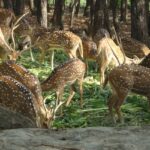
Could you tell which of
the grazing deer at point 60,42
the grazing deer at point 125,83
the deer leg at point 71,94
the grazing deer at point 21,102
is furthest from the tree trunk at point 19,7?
the grazing deer at point 21,102

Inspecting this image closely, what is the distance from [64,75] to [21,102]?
1711mm

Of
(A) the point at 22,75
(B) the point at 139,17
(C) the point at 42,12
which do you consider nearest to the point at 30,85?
(A) the point at 22,75

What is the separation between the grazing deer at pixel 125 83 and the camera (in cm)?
703

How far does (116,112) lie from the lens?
7188 millimetres

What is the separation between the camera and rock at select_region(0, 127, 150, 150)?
12.4 ft

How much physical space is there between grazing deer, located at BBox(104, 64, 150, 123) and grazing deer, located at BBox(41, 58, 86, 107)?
0.70 m

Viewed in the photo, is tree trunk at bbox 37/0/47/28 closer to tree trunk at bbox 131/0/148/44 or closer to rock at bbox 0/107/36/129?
tree trunk at bbox 131/0/148/44

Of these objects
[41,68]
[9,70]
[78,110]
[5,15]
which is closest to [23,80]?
[9,70]

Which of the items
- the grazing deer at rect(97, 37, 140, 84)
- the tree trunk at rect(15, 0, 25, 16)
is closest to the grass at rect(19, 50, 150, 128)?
the grazing deer at rect(97, 37, 140, 84)

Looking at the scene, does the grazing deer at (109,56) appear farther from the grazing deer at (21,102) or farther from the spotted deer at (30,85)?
the grazing deer at (21,102)

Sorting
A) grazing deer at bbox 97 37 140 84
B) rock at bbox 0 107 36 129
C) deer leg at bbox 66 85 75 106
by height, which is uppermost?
rock at bbox 0 107 36 129

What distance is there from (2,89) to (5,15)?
6.15 metres

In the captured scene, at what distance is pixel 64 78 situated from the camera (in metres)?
7.56

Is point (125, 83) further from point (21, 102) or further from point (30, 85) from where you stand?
point (21, 102)
